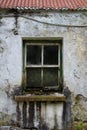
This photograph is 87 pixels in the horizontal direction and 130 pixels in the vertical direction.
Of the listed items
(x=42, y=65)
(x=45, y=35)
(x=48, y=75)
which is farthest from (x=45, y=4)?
(x=48, y=75)

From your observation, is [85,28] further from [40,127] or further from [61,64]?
[40,127]

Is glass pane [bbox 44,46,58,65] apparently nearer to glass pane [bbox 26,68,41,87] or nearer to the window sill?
glass pane [bbox 26,68,41,87]

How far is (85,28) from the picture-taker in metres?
7.79

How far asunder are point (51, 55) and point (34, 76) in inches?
22.9

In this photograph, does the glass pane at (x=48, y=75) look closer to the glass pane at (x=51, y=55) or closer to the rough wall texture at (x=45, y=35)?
the glass pane at (x=51, y=55)

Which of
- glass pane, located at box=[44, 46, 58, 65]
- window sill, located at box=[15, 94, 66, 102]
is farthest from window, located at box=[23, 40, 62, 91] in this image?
window sill, located at box=[15, 94, 66, 102]

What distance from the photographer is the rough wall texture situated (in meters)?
7.74

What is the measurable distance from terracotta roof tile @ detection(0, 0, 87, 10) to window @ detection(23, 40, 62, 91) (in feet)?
2.43

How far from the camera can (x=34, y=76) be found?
7953 millimetres

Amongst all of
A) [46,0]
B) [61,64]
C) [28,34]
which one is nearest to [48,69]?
[61,64]

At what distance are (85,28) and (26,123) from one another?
2.34 metres

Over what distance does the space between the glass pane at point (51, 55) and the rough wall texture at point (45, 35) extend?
0.27 metres

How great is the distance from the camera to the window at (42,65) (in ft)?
26.0

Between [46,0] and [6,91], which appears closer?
[6,91]
